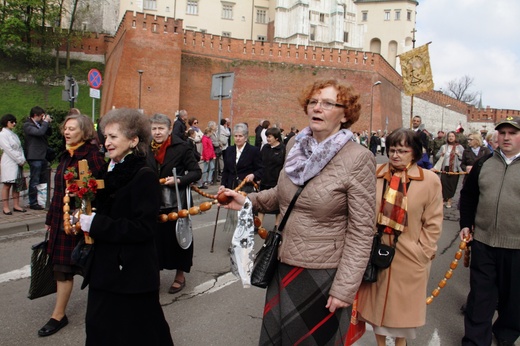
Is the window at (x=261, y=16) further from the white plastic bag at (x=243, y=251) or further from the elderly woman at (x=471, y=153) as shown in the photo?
the white plastic bag at (x=243, y=251)

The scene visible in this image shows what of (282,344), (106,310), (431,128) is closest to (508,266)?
(282,344)

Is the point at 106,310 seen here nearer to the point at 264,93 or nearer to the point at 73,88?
the point at 73,88

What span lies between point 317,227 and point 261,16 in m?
65.9

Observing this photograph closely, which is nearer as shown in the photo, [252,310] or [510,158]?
[510,158]

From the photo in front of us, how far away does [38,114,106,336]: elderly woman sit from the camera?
390 centimetres

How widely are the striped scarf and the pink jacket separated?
1052cm

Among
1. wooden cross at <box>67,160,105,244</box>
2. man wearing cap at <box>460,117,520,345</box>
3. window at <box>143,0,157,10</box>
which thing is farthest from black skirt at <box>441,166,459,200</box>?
window at <box>143,0,157,10</box>

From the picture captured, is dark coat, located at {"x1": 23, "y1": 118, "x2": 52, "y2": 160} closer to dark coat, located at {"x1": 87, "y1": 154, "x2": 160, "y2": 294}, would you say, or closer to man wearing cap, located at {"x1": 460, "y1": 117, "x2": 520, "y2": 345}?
dark coat, located at {"x1": 87, "y1": 154, "x2": 160, "y2": 294}

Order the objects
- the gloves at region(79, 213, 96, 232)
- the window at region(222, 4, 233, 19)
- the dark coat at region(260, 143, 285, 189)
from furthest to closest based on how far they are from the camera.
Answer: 1. the window at region(222, 4, 233, 19)
2. the dark coat at region(260, 143, 285, 189)
3. the gloves at region(79, 213, 96, 232)

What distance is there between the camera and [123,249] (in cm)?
283

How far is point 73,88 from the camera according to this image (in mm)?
12867

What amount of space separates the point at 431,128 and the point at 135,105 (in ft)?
140

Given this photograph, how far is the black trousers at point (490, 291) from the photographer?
3.85 meters

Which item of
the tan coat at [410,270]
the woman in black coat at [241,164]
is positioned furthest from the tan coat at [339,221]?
the woman in black coat at [241,164]
